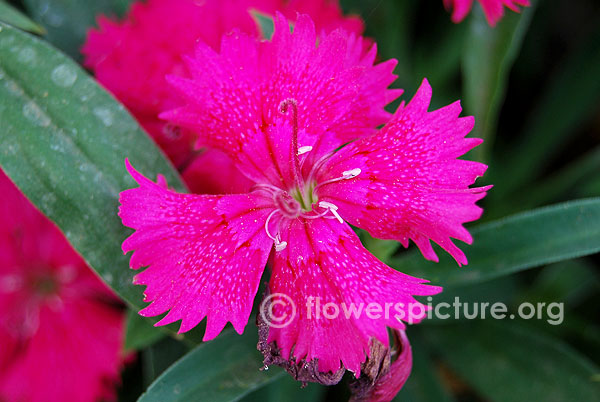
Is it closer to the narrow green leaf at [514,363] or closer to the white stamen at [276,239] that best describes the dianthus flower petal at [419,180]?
the white stamen at [276,239]

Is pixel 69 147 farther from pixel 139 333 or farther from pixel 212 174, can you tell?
pixel 139 333

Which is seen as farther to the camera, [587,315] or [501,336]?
[587,315]

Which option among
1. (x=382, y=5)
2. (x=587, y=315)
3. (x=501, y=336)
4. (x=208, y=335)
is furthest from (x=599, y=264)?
(x=208, y=335)

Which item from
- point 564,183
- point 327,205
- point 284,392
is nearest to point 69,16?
point 327,205

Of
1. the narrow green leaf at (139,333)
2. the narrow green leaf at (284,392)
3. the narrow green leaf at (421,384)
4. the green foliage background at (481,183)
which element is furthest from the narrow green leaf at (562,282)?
the narrow green leaf at (139,333)

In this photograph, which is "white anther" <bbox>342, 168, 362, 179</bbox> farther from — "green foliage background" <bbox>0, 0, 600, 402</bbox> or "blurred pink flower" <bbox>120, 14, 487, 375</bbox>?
"green foliage background" <bbox>0, 0, 600, 402</bbox>

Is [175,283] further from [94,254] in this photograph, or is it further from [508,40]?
[508,40]

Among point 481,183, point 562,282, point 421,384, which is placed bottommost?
point 562,282
